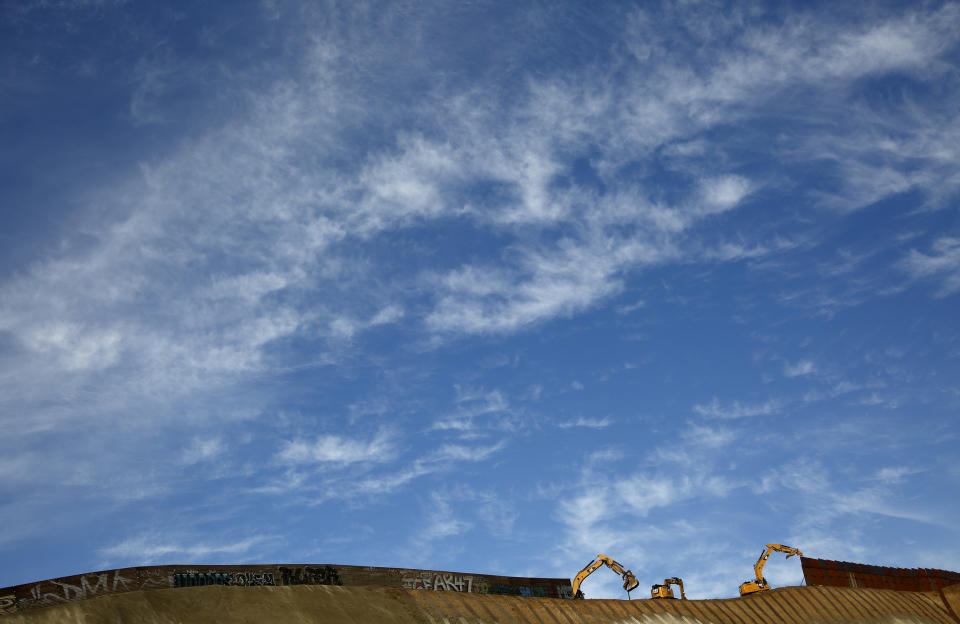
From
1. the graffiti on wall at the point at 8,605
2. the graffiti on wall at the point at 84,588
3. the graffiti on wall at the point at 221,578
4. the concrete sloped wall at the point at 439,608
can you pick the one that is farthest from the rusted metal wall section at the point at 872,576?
the graffiti on wall at the point at 8,605

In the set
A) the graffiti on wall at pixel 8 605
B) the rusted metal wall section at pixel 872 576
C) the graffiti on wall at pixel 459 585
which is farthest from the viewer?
the rusted metal wall section at pixel 872 576

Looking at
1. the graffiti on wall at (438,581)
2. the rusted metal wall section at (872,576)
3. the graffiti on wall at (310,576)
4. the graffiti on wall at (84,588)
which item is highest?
the rusted metal wall section at (872,576)

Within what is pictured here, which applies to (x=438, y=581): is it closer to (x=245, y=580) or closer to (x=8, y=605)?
(x=245, y=580)

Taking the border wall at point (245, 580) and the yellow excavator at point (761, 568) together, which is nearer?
the border wall at point (245, 580)

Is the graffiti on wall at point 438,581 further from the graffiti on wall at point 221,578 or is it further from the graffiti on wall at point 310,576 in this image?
the graffiti on wall at point 221,578

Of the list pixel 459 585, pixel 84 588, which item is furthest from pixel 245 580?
pixel 459 585

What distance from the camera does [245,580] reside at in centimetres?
2627

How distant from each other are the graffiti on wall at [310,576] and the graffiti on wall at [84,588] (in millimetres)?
4942

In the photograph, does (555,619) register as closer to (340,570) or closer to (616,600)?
(616,600)

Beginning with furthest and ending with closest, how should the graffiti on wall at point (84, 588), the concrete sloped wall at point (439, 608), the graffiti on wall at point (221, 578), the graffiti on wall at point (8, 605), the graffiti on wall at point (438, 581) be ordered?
the graffiti on wall at point (438, 581) < the graffiti on wall at point (221, 578) < the concrete sloped wall at point (439, 608) < the graffiti on wall at point (84, 588) < the graffiti on wall at point (8, 605)

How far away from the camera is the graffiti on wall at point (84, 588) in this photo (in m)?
21.5

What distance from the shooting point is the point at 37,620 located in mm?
20125

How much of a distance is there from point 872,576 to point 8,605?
41247 mm

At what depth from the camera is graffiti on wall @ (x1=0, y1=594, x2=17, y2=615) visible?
20.5 meters
